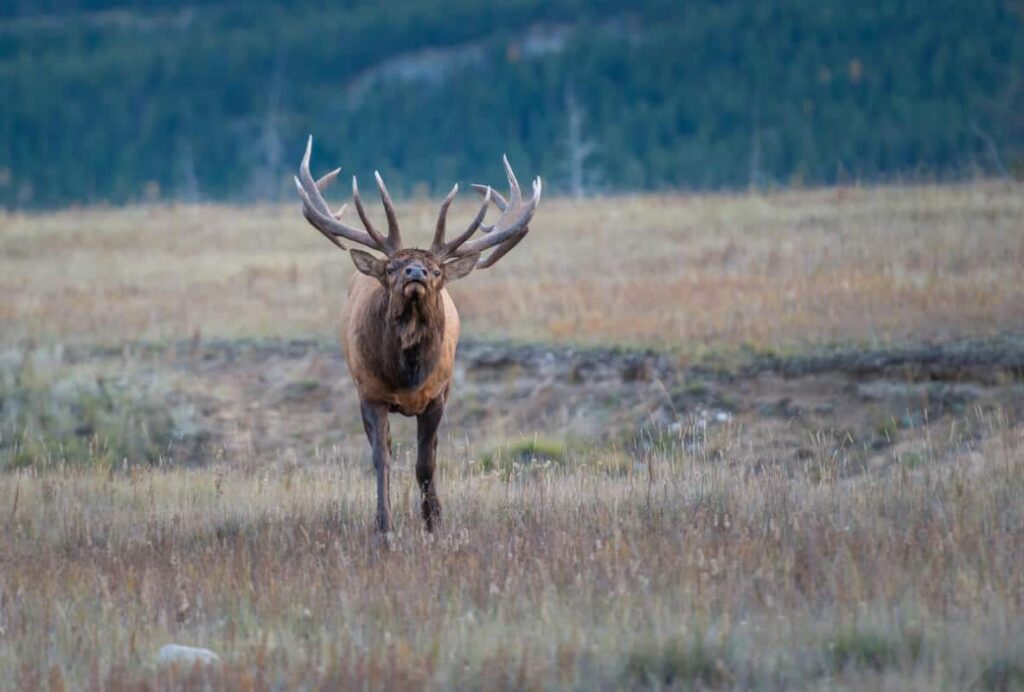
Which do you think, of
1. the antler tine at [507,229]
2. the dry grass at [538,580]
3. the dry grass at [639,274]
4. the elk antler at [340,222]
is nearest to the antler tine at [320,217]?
the elk antler at [340,222]

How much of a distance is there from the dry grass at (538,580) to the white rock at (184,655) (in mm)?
115

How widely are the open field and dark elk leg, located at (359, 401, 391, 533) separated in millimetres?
175

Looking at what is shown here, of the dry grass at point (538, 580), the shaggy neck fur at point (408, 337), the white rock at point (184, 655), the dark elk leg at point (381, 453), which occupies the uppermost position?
the shaggy neck fur at point (408, 337)

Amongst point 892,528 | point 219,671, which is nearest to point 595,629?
point 219,671

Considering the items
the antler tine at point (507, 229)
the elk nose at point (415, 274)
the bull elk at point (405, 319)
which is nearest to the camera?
the elk nose at point (415, 274)

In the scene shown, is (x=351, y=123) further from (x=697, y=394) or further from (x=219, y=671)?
(x=219, y=671)

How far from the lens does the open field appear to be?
725 cm

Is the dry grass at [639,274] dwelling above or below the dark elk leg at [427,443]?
above

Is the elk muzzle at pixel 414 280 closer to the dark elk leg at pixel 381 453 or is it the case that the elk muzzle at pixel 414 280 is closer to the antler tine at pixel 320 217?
the antler tine at pixel 320 217

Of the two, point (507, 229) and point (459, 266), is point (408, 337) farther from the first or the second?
point (507, 229)

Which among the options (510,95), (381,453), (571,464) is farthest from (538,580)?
(510,95)

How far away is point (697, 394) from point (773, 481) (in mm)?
4697

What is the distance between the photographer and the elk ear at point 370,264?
32.7 feet

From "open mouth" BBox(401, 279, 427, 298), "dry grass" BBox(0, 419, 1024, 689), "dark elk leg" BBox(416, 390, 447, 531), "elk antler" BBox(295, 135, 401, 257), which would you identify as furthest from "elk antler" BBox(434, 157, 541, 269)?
"dry grass" BBox(0, 419, 1024, 689)
